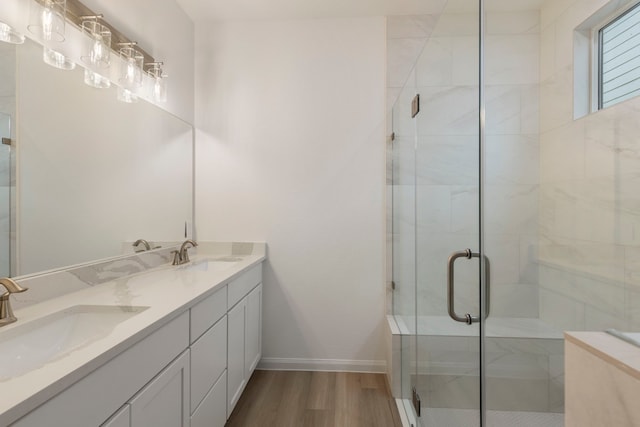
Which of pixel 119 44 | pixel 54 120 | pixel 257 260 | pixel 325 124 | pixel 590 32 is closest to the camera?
pixel 590 32

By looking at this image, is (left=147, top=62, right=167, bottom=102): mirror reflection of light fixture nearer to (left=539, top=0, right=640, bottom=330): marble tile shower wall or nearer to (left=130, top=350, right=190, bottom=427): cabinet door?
(left=130, top=350, right=190, bottom=427): cabinet door

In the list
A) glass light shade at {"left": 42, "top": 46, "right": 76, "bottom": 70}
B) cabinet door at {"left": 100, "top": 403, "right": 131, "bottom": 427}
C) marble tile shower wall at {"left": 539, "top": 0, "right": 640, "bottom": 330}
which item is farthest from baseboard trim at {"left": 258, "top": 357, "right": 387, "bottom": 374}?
glass light shade at {"left": 42, "top": 46, "right": 76, "bottom": 70}

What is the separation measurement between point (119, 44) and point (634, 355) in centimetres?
236

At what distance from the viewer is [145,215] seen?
6.68ft

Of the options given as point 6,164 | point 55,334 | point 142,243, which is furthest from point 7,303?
point 142,243

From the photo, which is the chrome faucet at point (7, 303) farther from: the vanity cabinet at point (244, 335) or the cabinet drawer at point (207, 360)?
the vanity cabinet at point (244, 335)

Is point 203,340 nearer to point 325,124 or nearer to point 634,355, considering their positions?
point 634,355

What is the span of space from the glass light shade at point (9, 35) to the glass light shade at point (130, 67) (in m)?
0.60

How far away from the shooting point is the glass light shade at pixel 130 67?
1.82 m

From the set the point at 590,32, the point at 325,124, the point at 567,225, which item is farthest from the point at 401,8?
the point at 567,225

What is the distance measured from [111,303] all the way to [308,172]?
1652 mm

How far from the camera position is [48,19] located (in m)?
1.31

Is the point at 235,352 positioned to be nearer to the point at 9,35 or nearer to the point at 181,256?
the point at 181,256

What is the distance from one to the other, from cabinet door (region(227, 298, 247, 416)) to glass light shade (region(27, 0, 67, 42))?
1.52 metres
